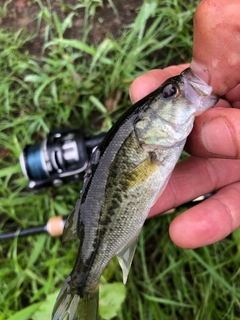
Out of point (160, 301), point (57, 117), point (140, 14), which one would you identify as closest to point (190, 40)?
point (140, 14)

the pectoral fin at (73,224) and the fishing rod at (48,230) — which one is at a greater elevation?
the pectoral fin at (73,224)

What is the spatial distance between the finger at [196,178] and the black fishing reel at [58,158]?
0.72 m

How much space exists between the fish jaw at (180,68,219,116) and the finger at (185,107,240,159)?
0.05 meters

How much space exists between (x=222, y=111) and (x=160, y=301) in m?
1.72

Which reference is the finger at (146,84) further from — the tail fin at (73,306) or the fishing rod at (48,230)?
the tail fin at (73,306)

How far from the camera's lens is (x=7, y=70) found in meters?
3.41

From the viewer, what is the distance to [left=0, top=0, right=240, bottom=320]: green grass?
274 centimetres

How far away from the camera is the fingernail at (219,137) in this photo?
155 centimetres

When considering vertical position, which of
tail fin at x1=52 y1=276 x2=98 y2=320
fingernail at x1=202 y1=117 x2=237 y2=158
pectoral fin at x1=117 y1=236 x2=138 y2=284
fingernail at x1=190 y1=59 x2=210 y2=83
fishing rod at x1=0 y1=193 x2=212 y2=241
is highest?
fingernail at x1=190 y1=59 x2=210 y2=83

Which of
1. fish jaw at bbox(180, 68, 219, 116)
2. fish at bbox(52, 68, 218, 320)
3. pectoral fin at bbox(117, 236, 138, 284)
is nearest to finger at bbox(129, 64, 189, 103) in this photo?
fish at bbox(52, 68, 218, 320)

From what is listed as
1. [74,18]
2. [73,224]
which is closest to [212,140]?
[73,224]

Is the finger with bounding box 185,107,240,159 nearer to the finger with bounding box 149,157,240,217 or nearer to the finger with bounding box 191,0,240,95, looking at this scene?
the finger with bounding box 191,0,240,95

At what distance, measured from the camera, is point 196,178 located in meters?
2.42

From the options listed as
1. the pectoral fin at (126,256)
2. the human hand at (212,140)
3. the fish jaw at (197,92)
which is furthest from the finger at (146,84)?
the pectoral fin at (126,256)
